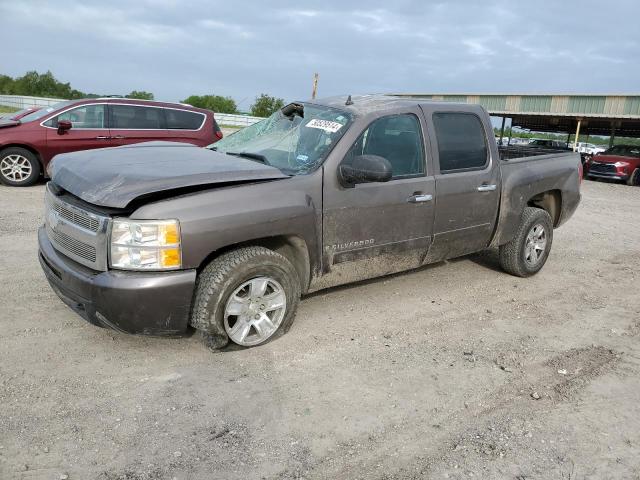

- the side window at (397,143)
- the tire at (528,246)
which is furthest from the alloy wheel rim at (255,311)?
the tire at (528,246)

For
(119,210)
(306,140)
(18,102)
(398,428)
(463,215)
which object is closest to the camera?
(398,428)

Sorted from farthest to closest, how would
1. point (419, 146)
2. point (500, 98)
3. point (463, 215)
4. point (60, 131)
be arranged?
point (500, 98) → point (60, 131) → point (463, 215) → point (419, 146)

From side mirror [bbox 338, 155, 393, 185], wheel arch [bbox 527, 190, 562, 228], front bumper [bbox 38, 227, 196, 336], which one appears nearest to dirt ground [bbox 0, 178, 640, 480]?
front bumper [bbox 38, 227, 196, 336]

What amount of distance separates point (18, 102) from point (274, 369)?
43.6 meters

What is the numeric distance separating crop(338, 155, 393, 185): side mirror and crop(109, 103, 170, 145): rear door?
6.95 m

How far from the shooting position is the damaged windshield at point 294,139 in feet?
13.3

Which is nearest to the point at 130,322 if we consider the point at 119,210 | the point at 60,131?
the point at 119,210

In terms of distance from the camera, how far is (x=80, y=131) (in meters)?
9.49

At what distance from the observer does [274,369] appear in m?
3.51

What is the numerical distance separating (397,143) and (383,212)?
2.08 feet

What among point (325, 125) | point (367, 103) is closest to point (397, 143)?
point (367, 103)

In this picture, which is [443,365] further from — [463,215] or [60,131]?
[60,131]

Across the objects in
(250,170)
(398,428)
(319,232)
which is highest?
(250,170)

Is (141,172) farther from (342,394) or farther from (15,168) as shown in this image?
(15,168)
